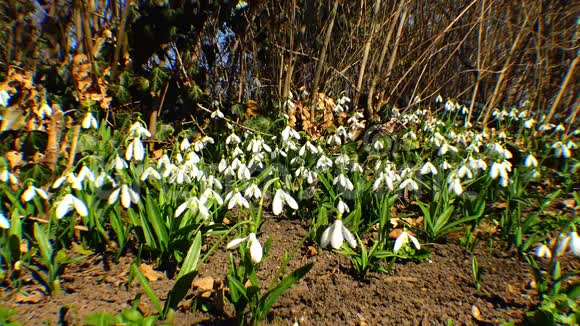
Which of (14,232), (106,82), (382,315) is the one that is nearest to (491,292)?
(382,315)

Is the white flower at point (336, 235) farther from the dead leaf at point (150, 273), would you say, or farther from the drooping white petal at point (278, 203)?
the dead leaf at point (150, 273)

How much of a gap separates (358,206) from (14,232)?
6.13ft

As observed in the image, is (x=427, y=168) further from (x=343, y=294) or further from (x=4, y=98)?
(x=4, y=98)

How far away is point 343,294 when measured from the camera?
1.63m

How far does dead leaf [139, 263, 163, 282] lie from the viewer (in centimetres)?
169

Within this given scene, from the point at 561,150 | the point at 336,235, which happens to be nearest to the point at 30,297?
the point at 336,235

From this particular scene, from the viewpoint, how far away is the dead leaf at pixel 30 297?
4.76ft

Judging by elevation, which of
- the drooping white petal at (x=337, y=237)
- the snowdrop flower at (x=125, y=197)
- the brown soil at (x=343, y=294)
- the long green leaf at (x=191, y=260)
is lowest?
the brown soil at (x=343, y=294)

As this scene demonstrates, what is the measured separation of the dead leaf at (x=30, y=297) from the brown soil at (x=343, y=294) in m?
0.02

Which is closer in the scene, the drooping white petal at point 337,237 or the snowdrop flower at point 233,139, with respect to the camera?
the drooping white petal at point 337,237

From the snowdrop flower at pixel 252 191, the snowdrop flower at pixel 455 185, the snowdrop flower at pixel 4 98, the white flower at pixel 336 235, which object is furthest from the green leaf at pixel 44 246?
the snowdrop flower at pixel 455 185

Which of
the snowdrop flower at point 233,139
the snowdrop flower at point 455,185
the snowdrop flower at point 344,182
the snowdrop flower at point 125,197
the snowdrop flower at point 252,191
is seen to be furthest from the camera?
the snowdrop flower at point 233,139

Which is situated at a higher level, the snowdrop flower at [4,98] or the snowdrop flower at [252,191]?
the snowdrop flower at [4,98]

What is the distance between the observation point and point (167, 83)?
301 centimetres
